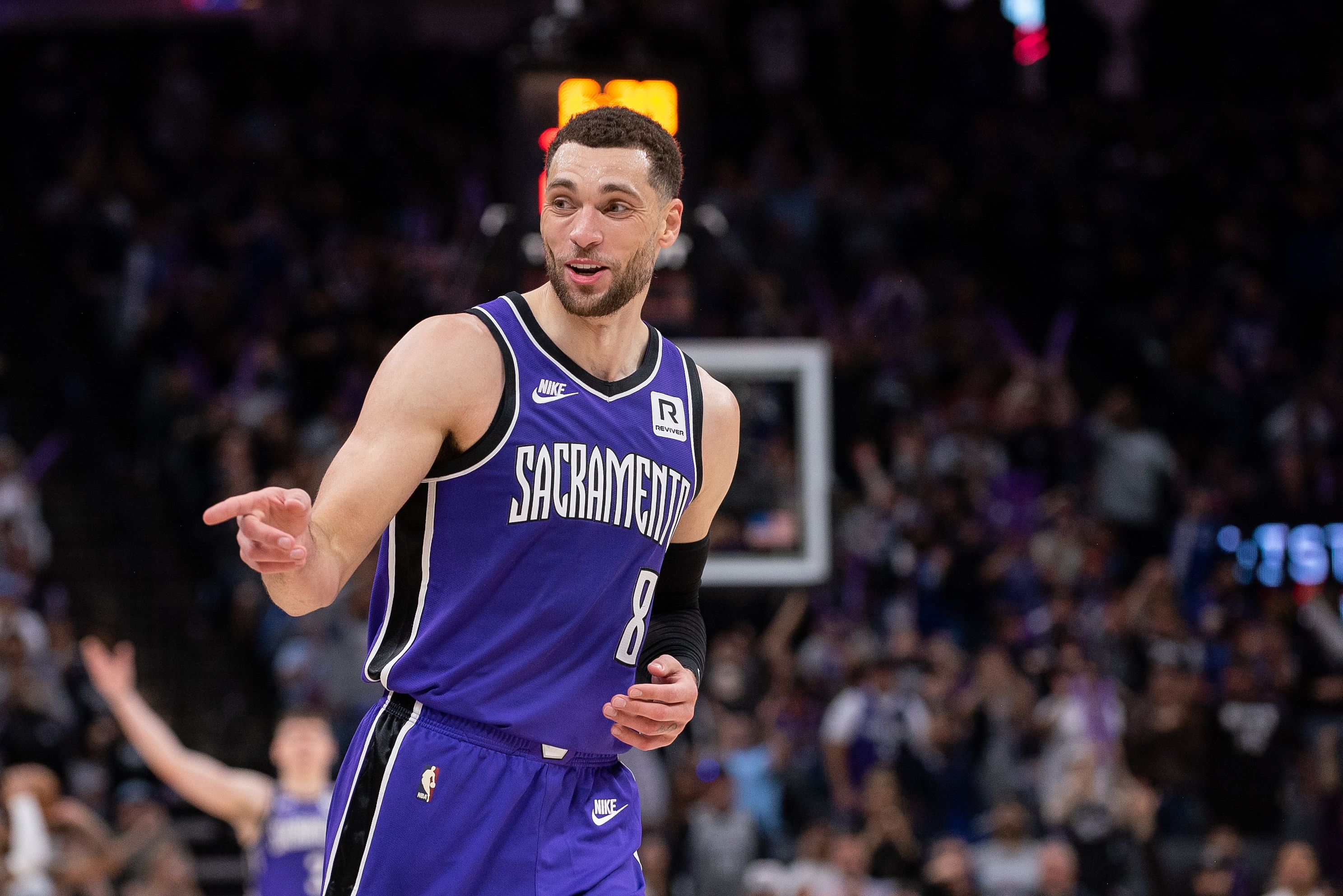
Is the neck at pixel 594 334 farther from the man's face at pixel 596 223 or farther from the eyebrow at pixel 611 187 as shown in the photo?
the eyebrow at pixel 611 187

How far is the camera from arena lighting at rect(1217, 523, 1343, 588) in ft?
48.2

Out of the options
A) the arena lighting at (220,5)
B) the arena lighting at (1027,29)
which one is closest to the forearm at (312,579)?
the arena lighting at (1027,29)

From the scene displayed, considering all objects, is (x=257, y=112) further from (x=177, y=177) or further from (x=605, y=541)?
(x=605, y=541)

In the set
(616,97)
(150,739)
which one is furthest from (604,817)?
(616,97)

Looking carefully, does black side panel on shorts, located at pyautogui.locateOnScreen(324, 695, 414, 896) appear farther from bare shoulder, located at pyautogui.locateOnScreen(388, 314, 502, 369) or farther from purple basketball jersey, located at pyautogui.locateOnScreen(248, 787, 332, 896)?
purple basketball jersey, located at pyautogui.locateOnScreen(248, 787, 332, 896)

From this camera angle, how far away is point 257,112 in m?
18.3

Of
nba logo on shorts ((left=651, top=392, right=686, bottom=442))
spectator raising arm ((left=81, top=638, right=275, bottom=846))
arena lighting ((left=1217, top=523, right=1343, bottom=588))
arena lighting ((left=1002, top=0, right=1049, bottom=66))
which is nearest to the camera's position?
nba logo on shorts ((left=651, top=392, right=686, bottom=442))

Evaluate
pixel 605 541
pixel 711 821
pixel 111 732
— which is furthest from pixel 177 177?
pixel 605 541

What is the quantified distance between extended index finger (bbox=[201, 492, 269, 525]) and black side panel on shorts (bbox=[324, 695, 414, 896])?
74 cm

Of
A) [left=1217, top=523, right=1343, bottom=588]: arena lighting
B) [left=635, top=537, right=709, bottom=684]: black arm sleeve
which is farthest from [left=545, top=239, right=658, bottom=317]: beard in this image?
[left=1217, top=523, right=1343, bottom=588]: arena lighting

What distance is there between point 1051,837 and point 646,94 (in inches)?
247

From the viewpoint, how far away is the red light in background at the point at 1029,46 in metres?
19.5

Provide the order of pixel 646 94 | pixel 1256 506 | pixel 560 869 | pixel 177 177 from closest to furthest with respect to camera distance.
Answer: pixel 560 869 < pixel 646 94 < pixel 1256 506 < pixel 177 177

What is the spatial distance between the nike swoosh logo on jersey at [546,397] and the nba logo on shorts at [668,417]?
0.79ft
